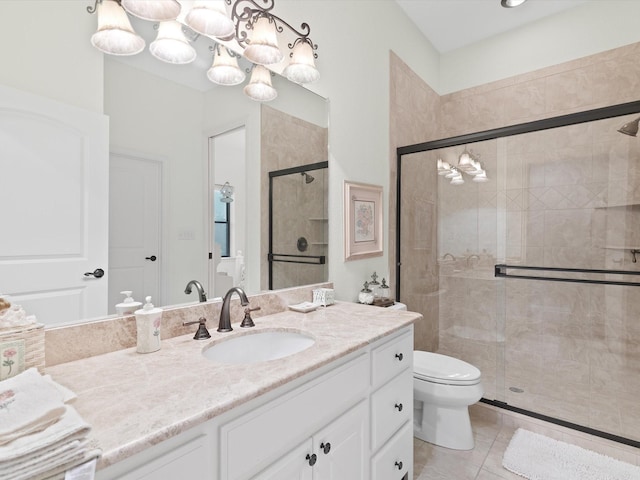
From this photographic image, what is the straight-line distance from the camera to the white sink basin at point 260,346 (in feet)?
4.06

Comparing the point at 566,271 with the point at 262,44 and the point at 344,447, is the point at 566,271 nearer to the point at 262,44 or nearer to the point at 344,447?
the point at 344,447

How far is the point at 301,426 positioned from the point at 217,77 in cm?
133

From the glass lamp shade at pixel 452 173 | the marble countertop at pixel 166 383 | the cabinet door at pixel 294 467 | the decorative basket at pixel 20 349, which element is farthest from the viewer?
the glass lamp shade at pixel 452 173

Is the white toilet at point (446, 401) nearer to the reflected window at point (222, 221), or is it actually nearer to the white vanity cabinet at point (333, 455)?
the white vanity cabinet at point (333, 455)

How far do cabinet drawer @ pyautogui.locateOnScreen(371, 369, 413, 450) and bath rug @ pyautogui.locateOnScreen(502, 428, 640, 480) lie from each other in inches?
31.7

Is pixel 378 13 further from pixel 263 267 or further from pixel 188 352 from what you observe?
pixel 188 352

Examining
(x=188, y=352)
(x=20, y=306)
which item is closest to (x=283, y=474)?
(x=188, y=352)

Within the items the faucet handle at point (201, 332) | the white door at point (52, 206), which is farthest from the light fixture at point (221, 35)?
the faucet handle at point (201, 332)

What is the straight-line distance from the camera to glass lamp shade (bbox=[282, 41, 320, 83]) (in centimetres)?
165

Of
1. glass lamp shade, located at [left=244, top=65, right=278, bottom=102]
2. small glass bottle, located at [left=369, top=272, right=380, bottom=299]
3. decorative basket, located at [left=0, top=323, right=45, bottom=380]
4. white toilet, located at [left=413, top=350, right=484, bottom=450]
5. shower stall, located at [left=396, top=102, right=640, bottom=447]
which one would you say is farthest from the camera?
shower stall, located at [left=396, top=102, right=640, bottom=447]

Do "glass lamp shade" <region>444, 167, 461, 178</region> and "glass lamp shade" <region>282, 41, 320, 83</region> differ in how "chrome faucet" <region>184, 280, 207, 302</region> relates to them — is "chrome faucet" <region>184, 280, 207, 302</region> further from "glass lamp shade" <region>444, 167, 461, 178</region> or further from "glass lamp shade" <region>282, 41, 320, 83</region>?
"glass lamp shade" <region>444, 167, 461, 178</region>

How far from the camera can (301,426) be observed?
97 centimetres

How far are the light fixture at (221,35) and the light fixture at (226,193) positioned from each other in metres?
0.42

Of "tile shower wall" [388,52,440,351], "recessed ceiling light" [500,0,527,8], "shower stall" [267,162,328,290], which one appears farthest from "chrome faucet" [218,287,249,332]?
"recessed ceiling light" [500,0,527,8]
